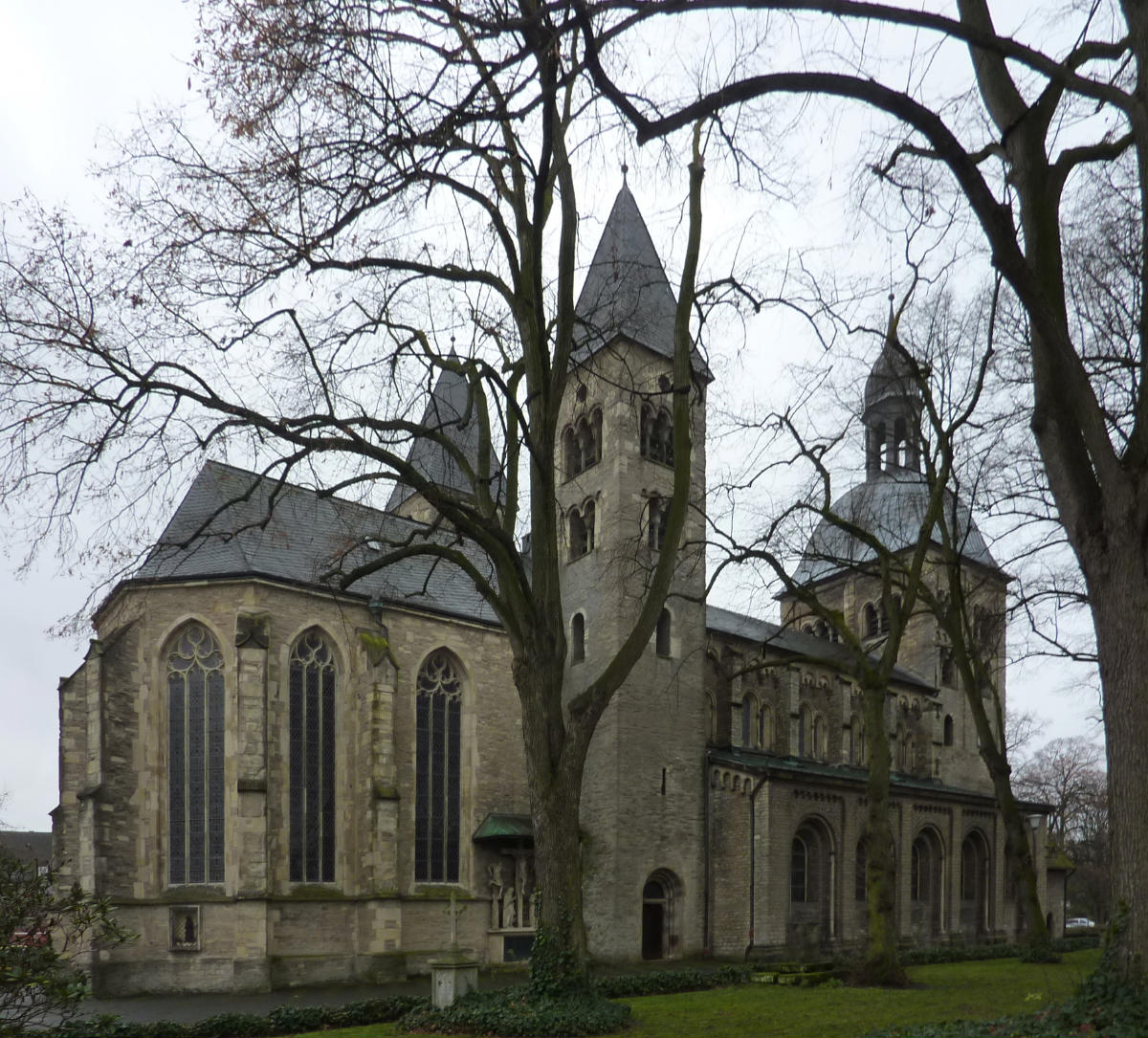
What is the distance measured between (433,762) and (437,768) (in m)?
0.19

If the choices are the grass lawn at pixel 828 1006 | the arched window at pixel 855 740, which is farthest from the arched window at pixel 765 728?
the grass lawn at pixel 828 1006

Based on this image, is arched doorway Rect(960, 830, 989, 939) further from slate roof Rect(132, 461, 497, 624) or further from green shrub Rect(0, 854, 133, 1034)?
green shrub Rect(0, 854, 133, 1034)

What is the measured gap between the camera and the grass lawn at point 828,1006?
42.2ft

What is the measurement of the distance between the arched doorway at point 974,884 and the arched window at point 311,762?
2205 centimetres

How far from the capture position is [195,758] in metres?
23.6

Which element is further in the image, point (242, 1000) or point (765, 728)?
point (765, 728)

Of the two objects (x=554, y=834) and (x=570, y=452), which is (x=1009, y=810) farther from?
(x=570, y=452)

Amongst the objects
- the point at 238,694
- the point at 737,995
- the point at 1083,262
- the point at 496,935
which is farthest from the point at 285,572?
the point at 1083,262

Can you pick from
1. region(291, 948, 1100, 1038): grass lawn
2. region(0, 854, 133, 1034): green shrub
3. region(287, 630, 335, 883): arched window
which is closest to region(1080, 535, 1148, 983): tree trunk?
region(291, 948, 1100, 1038): grass lawn

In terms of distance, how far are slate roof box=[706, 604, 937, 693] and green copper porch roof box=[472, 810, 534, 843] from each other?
854cm

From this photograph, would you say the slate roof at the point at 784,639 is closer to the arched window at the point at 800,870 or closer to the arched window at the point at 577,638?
the arched window at the point at 577,638

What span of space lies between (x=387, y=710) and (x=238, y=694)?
3544mm

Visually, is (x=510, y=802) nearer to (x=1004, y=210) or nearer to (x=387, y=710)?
(x=387, y=710)

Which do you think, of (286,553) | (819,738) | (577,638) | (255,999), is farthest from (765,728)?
(255,999)
